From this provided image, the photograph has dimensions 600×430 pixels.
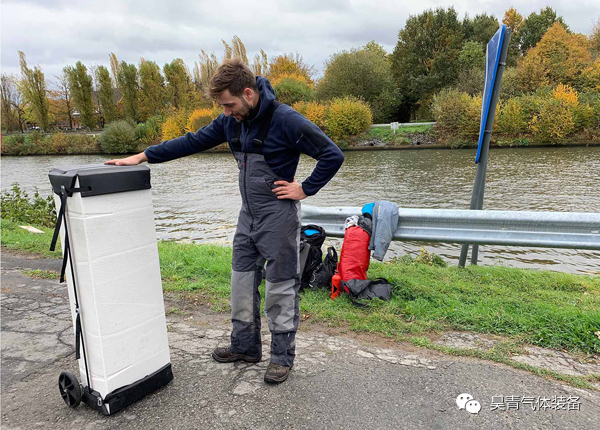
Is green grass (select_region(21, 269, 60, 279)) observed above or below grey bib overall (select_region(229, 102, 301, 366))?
below

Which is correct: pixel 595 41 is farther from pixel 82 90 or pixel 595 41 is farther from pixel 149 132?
pixel 82 90

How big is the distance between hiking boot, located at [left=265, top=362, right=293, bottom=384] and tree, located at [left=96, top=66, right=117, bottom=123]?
5849 cm

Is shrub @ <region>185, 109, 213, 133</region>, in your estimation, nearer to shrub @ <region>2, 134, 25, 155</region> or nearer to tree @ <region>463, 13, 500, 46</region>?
shrub @ <region>2, 134, 25, 155</region>

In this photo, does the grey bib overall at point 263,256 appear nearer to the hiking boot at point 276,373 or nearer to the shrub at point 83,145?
the hiking boot at point 276,373

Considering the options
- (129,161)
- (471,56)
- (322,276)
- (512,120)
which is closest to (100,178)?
(129,161)

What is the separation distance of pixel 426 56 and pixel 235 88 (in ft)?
169

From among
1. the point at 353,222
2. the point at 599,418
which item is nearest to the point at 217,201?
the point at 353,222

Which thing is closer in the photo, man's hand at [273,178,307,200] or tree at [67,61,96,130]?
man's hand at [273,178,307,200]

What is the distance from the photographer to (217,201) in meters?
15.1

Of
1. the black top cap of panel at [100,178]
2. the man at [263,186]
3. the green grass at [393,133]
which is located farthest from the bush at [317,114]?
the black top cap of panel at [100,178]

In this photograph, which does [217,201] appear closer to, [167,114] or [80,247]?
[80,247]

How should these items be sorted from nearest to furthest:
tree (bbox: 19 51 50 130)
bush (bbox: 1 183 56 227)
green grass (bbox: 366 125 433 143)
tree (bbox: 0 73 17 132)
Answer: bush (bbox: 1 183 56 227) < green grass (bbox: 366 125 433 143) < tree (bbox: 19 51 50 130) < tree (bbox: 0 73 17 132)

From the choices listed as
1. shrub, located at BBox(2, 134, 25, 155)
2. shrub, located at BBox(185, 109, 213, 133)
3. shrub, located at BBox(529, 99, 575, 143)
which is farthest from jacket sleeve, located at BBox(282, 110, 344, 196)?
shrub, located at BBox(2, 134, 25, 155)

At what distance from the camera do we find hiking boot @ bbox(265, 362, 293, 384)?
275cm
